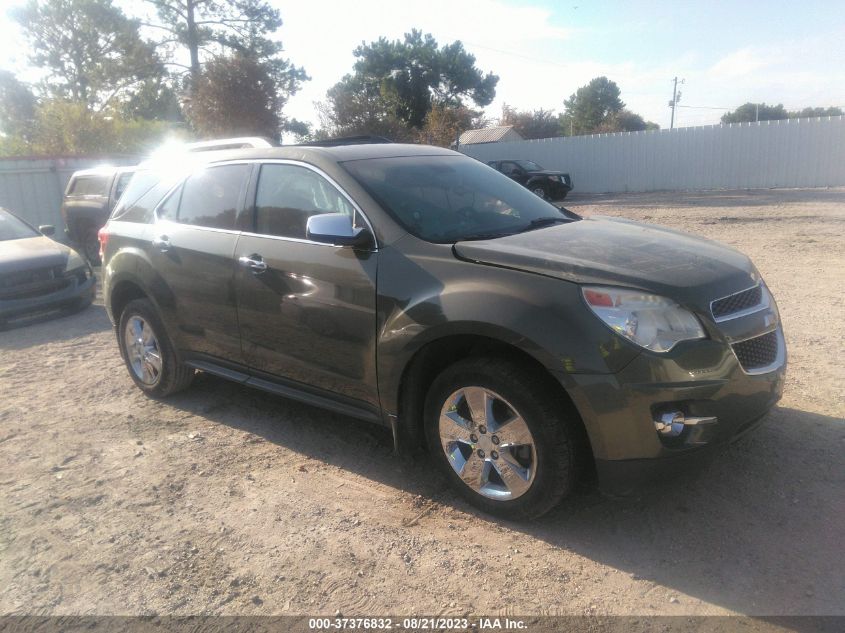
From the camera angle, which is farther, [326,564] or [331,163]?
[331,163]

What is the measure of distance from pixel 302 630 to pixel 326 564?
435 millimetres

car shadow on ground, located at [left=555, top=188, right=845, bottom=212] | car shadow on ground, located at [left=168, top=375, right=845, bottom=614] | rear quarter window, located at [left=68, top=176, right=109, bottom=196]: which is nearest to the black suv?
car shadow on ground, located at [left=168, top=375, right=845, bottom=614]

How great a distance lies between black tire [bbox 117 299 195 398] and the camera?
16.5 ft

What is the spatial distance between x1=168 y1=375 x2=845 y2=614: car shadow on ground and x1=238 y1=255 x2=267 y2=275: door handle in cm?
114

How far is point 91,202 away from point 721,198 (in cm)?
1699

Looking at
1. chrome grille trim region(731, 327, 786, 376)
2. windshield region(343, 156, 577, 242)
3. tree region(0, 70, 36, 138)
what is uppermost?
tree region(0, 70, 36, 138)

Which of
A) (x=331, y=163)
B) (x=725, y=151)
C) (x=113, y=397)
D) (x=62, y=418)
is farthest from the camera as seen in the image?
(x=725, y=151)

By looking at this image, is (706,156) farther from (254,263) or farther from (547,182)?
(254,263)

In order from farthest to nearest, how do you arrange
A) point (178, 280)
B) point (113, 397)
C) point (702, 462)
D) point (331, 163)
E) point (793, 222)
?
point (793, 222) → point (113, 397) → point (178, 280) → point (331, 163) → point (702, 462)

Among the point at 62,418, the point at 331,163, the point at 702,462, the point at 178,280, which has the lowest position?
the point at 62,418

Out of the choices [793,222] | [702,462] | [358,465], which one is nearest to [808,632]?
[702,462]

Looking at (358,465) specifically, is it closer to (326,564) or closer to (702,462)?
(326,564)

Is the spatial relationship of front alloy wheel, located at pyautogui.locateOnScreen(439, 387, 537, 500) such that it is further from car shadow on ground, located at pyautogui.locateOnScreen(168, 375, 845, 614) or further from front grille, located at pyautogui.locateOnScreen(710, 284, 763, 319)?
front grille, located at pyautogui.locateOnScreen(710, 284, 763, 319)

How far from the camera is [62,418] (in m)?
5.07
